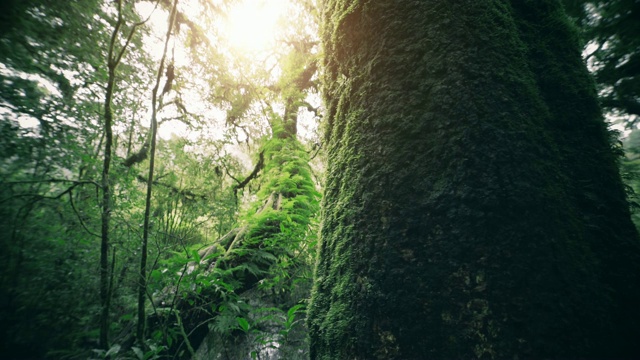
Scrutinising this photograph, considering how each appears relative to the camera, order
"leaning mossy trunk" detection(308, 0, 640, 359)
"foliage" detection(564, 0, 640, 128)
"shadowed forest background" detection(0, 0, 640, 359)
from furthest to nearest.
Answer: "foliage" detection(564, 0, 640, 128), "shadowed forest background" detection(0, 0, 640, 359), "leaning mossy trunk" detection(308, 0, 640, 359)

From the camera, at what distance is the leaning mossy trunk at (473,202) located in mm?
915

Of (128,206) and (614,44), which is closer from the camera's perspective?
(614,44)

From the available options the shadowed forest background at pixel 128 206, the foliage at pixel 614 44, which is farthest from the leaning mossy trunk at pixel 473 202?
the foliage at pixel 614 44

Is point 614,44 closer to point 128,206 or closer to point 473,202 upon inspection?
point 473,202

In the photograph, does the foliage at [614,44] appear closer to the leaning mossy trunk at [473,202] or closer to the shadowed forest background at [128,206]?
the shadowed forest background at [128,206]

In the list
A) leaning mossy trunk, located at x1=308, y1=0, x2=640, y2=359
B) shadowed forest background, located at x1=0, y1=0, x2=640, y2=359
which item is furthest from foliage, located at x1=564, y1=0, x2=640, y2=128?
leaning mossy trunk, located at x1=308, y1=0, x2=640, y2=359

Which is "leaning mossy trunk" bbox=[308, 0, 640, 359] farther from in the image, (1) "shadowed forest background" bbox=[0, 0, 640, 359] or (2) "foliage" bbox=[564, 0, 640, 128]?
(2) "foliage" bbox=[564, 0, 640, 128]

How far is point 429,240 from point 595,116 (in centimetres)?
124

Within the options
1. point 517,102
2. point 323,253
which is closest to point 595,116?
point 517,102

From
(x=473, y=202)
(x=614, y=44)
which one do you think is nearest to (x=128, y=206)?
(x=473, y=202)

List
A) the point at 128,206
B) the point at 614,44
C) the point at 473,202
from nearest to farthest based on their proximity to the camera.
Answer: the point at 473,202, the point at 614,44, the point at 128,206

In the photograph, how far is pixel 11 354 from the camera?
2570 millimetres

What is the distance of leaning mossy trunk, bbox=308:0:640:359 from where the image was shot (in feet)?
3.00

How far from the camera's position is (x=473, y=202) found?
3.51 ft
